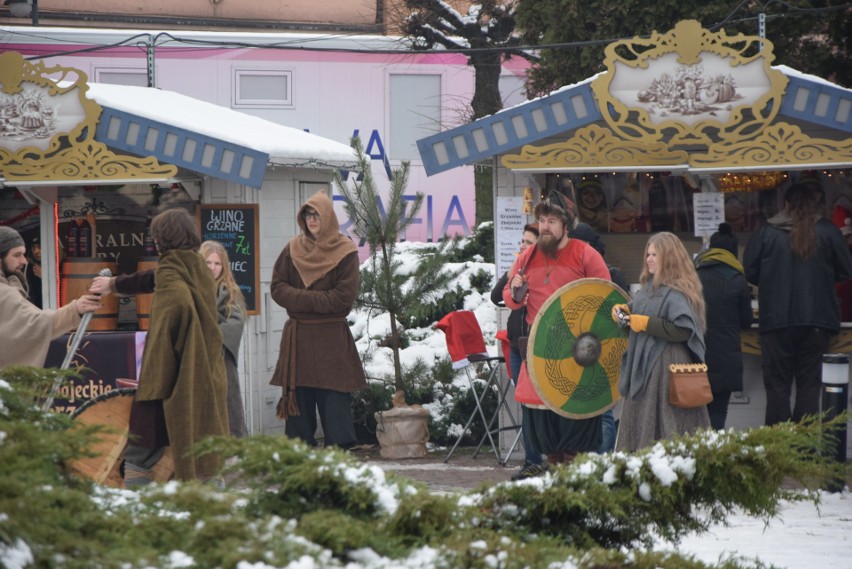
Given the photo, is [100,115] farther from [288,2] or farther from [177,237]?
[288,2]

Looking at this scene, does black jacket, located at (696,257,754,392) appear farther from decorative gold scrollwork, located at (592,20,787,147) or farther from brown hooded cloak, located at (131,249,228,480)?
brown hooded cloak, located at (131,249,228,480)

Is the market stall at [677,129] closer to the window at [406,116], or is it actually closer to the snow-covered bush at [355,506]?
the snow-covered bush at [355,506]

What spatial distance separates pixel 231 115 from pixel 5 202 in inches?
86.6

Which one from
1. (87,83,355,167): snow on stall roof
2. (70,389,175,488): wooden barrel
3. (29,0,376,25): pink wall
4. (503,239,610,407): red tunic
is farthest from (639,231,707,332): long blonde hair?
(29,0,376,25): pink wall

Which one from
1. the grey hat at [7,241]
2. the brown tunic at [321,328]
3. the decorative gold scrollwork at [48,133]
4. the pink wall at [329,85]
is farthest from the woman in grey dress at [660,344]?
the pink wall at [329,85]

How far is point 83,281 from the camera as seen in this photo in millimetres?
10211

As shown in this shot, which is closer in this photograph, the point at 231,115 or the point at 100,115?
the point at 100,115

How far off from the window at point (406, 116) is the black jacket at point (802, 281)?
10.8 m

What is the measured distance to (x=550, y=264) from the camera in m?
7.78

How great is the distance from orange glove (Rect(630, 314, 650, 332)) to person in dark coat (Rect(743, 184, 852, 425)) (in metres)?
1.85

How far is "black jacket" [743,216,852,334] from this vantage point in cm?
854

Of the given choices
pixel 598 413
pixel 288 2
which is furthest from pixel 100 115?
pixel 288 2

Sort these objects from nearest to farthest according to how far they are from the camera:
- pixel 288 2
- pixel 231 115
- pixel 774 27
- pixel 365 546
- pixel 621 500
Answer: pixel 365 546 → pixel 621 500 → pixel 231 115 → pixel 774 27 → pixel 288 2

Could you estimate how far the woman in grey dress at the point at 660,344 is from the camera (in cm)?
716
